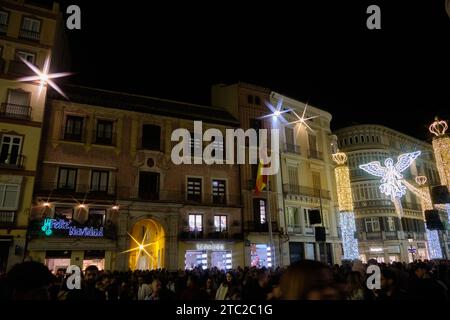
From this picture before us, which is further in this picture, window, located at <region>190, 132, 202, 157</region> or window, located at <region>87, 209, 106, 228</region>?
window, located at <region>190, 132, 202, 157</region>

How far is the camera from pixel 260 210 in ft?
94.7

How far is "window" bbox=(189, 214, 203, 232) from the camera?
2570 cm

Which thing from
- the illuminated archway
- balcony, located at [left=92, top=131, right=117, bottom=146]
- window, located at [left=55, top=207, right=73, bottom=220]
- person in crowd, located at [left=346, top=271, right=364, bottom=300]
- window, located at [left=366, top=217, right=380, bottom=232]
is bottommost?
person in crowd, located at [left=346, top=271, right=364, bottom=300]

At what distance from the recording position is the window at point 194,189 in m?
26.8


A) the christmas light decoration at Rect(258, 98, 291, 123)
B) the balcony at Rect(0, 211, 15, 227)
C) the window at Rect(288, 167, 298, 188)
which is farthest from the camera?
the window at Rect(288, 167, 298, 188)

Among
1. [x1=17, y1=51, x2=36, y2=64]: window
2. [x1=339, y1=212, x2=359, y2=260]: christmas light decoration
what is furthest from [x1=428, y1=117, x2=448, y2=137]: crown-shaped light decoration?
[x1=17, y1=51, x2=36, y2=64]: window

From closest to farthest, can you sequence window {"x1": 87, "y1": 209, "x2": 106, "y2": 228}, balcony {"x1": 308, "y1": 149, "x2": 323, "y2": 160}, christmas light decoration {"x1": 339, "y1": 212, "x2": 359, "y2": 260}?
window {"x1": 87, "y1": 209, "x2": 106, "y2": 228}
christmas light decoration {"x1": 339, "y1": 212, "x2": 359, "y2": 260}
balcony {"x1": 308, "y1": 149, "x2": 323, "y2": 160}

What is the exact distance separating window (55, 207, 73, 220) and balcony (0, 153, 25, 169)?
366cm

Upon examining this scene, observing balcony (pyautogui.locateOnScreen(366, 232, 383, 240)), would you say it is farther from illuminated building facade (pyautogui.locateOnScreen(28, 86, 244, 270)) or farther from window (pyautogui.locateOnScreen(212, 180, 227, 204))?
window (pyautogui.locateOnScreen(212, 180, 227, 204))

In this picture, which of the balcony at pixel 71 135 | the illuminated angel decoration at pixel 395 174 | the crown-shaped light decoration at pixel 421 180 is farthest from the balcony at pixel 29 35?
the crown-shaped light decoration at pixel 421 180

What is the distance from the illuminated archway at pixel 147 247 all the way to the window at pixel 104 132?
6.81 m

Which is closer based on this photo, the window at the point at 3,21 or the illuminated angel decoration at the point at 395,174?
the window at the point at 3,21

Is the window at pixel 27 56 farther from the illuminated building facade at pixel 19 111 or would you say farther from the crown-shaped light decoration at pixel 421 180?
the crown-shaped light decoration at pixel 421 180

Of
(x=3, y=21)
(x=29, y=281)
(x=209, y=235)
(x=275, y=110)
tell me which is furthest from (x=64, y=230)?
(x=275, y=110)
